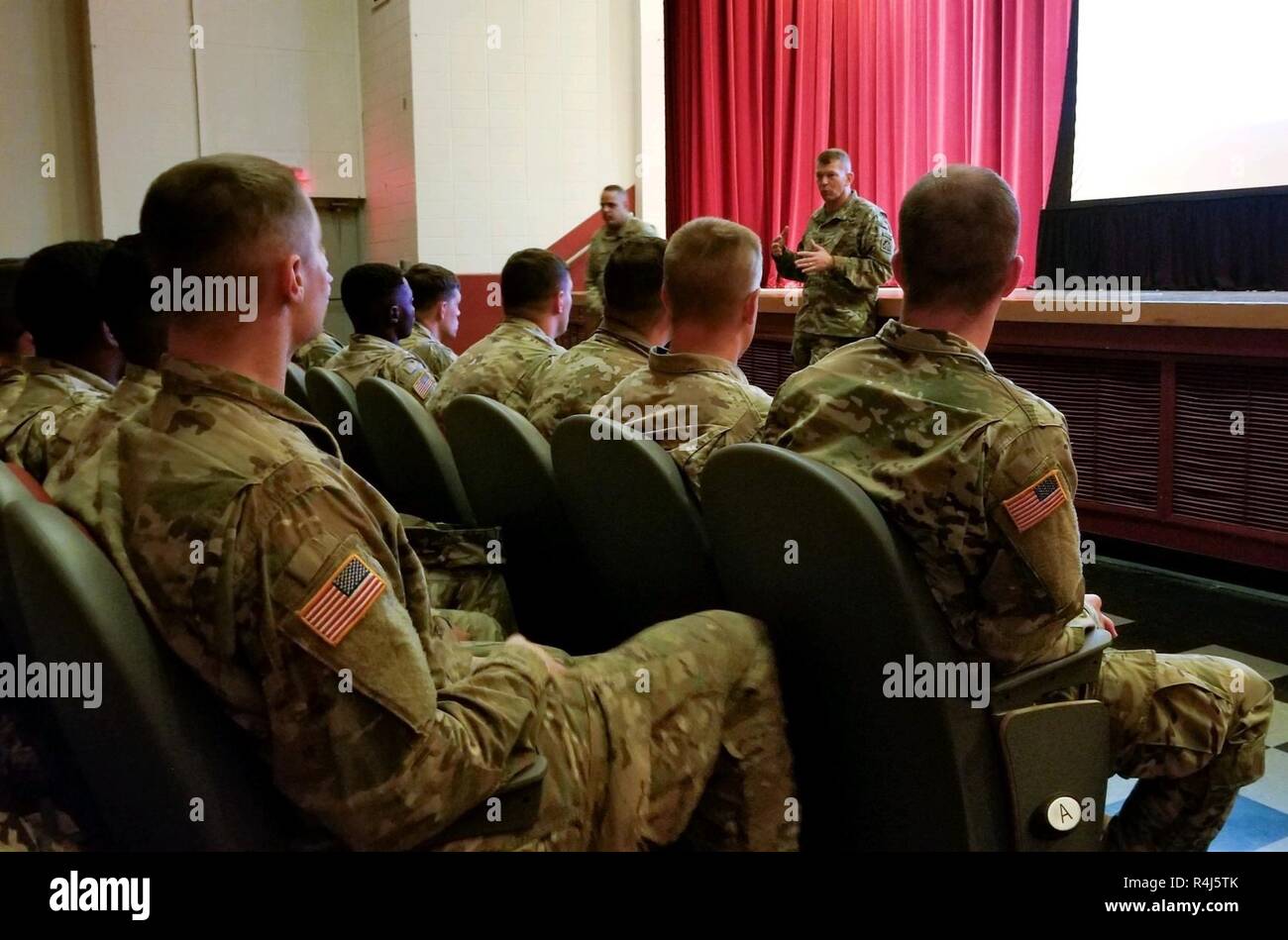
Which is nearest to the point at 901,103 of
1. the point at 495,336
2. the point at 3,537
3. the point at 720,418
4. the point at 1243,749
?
the point at 495,336

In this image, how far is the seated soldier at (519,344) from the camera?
292cm

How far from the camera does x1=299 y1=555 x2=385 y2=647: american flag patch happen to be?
0.98 metres

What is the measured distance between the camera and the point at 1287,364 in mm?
3205

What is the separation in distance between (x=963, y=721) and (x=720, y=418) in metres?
0.80

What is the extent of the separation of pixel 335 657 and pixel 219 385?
33 centimetres

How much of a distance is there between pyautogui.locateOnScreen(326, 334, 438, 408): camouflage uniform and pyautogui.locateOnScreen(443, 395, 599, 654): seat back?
1.10 metres

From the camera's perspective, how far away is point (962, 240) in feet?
4.75

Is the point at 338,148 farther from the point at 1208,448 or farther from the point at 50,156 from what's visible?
the point at 1208,448

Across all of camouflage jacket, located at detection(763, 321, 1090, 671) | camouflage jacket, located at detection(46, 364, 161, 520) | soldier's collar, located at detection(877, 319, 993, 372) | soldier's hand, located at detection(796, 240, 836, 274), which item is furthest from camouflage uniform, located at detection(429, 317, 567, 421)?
soldier's hand, located at detection(796, 240, 836, 274)

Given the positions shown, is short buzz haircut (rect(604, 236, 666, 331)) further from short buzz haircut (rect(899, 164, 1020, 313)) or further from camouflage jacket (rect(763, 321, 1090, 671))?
camouflage jacket (rect(763, 321, 1090, 671))

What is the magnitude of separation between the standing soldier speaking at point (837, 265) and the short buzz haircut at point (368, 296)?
2.23m

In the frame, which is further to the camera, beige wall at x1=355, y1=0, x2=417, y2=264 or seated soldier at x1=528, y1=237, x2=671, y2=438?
beige wall at x1=355, y1=0, x2=417, y2=264

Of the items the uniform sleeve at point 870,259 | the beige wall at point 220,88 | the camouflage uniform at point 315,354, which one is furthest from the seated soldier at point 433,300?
the beige wall at point 220,88

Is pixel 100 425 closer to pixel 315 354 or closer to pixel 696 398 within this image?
pixel 696 398
